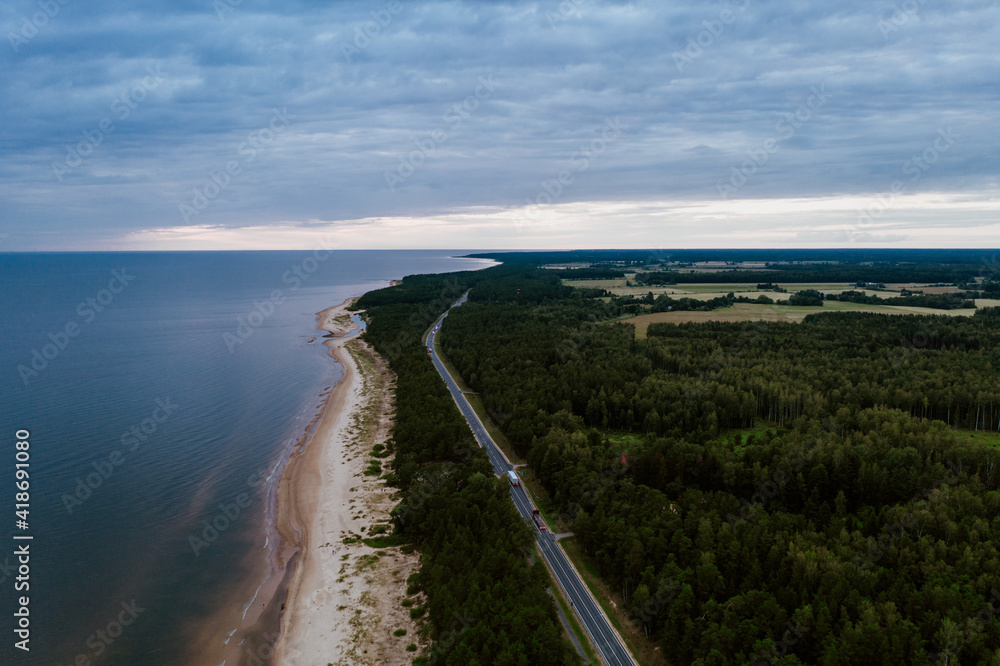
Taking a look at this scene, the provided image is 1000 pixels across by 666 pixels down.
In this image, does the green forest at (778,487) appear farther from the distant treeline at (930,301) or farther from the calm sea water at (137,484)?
the distant treeline at (930,301)

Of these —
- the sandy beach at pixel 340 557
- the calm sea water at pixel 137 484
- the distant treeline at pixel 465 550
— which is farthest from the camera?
the calm sea water at pixel 137 484

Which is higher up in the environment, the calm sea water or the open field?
the open field

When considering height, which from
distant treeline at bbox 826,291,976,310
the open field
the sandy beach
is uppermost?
distant treeline at bbox 826,291,976,310

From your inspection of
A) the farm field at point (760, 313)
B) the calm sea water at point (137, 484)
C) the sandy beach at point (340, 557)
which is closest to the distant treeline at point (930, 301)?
the farm field at point (760, 313)

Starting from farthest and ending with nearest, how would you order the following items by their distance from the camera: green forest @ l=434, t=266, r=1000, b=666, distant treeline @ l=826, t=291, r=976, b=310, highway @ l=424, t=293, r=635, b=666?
distant treeline @ l=826, t=291, r=976, b=310 < highway @ l=424, t=293, r=635, b=666 < green forest @ l=434, t=266, r=1000, b=666

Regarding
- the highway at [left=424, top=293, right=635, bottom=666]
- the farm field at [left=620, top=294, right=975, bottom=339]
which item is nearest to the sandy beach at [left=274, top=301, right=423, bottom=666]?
the highway at [left=424, top=293, right=635, bottom=666]

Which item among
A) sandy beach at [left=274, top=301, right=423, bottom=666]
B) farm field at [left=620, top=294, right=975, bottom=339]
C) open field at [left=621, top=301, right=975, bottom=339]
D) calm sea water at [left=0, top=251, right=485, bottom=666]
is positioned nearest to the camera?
sandy beach at [left=274, top=301, right=423, bottom=666]

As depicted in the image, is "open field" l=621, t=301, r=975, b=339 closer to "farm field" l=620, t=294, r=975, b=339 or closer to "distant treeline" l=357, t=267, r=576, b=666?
"farm field" l=620, t=294, r=975, b=339

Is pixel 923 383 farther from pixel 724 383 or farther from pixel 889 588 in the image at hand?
pixel 889 588
